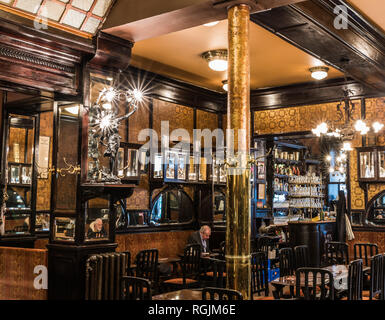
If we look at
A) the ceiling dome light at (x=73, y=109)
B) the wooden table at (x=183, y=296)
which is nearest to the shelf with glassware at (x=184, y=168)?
the ceiling dome light at (x=73, y=109)

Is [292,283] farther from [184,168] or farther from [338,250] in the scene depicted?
[184,168]

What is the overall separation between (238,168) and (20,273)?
345 centimetres

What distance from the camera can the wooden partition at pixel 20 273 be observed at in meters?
5.76

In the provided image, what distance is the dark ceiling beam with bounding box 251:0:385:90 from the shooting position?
5574 mm

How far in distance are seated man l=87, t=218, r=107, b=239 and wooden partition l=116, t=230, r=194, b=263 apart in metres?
2.59

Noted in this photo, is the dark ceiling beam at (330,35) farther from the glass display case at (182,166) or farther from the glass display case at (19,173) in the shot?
the glass display case at (19,173)

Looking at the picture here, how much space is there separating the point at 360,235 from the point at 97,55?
6780 mm

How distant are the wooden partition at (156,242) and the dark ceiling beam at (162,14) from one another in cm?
408

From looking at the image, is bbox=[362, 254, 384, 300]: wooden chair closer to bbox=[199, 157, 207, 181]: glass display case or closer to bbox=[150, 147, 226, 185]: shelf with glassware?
bbox=[150, 147, 226, 185]: shelf with glassware

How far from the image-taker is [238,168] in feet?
14.2

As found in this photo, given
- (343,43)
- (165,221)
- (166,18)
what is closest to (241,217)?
(166,18)

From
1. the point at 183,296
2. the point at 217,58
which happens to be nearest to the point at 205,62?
the point at 217,58

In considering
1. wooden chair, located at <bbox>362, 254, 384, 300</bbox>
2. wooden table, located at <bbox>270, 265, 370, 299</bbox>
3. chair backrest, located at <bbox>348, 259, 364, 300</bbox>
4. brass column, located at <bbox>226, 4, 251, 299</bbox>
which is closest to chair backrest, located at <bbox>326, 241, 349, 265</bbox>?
wooden chair, located at <bbox>362, 254, 384, 300</bbox>
